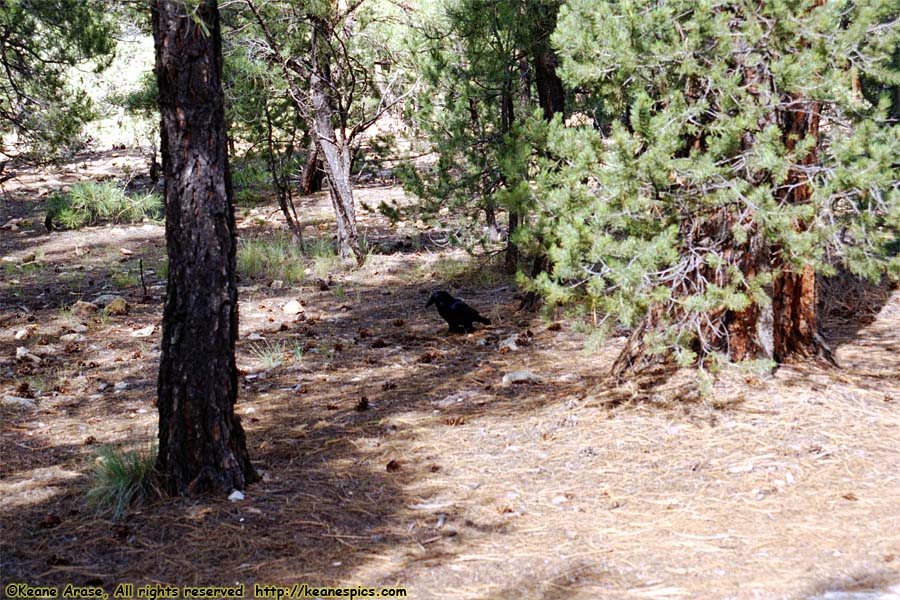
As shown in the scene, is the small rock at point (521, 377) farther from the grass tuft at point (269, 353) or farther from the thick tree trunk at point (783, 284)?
the grass tuft at point (269, 353)

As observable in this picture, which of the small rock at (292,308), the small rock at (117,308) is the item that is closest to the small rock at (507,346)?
the small rock at (292,308)

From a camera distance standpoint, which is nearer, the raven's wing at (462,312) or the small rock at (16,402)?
the small rock at (16,402)

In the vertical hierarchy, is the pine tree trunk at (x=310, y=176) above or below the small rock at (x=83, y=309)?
above

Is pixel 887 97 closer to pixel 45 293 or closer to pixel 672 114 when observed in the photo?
pixel 672 114

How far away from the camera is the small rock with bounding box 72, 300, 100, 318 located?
8.45 meters

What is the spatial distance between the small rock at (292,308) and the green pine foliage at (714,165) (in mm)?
4087

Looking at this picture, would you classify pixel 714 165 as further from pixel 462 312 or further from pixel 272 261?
pixel 272 261

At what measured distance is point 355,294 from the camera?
923 centimetres

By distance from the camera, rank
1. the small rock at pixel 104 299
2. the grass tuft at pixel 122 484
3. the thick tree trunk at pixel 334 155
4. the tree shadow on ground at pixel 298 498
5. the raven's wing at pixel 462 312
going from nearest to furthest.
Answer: the tree shadow on ground at pixel 298 498, the grass tuft at pixel 122 484, the raven's wing at pixel 462 312, the small rock at pixel 104 299, the thick tree trunk at pixel 334 155

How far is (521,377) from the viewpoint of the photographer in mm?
5891

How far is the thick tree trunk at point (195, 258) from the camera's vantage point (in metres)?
3.95

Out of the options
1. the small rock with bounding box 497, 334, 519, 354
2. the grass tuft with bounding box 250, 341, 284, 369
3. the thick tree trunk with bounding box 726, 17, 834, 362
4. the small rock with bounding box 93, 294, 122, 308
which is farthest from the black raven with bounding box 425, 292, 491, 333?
the small rock with bounding box 93, 294, 122, 308

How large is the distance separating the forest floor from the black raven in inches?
5.6

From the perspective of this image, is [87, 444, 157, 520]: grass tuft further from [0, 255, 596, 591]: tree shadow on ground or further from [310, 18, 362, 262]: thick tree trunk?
[310, 18, 362, 262]: thick tree trunk
